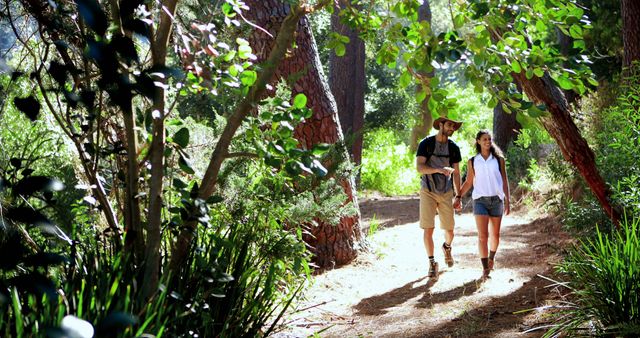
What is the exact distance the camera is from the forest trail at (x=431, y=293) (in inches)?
263

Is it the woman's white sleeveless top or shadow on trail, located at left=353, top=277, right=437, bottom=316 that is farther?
the woman's white sleeveless top

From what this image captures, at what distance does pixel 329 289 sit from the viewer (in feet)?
27.9

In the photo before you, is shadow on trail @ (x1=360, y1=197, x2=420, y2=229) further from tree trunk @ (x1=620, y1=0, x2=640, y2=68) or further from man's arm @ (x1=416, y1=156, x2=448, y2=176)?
tree trunk @ (x1=620, y1=0, x2=640, y2=68)

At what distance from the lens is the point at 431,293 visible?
824cm

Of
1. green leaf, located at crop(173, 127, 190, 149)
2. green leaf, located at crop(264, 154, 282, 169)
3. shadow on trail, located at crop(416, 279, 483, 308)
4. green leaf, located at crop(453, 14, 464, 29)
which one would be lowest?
shadow on trail, located at crop(416, 279, 483, 308)

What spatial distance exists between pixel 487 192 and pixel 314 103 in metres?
2.28

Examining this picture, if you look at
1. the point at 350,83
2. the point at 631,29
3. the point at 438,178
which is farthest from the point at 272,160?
→ the point at 350,83

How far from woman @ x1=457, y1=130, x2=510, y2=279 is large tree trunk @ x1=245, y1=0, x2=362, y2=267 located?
1562mm

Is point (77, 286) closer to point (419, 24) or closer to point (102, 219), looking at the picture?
point (419, 24)

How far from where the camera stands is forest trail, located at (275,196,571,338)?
21.9 ft

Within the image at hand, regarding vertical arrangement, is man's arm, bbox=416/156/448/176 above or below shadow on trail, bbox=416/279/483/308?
above

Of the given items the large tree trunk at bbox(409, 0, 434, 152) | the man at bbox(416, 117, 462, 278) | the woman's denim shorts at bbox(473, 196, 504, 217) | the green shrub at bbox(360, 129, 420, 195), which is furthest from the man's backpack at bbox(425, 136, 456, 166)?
the large tree trunk at bbox(409, 0, 434, 152)

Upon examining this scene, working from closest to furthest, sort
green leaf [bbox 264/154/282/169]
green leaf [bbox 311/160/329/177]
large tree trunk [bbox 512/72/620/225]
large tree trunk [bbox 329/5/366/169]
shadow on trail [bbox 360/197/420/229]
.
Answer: green leaf [bbox 311/160/329/177], green leaf [bbox 264/154/282/169], large tree trunk [bbox 512/72/620/225], shadow on trail [bbox 360/197/420/229], large tree trunk [bbox 329/5/366/169]

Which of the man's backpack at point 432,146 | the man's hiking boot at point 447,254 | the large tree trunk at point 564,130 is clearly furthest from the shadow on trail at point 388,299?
the large tree trunk at point 564,130
